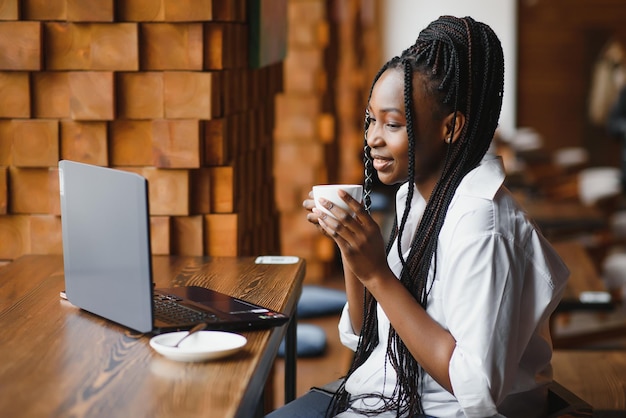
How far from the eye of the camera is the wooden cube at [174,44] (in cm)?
252

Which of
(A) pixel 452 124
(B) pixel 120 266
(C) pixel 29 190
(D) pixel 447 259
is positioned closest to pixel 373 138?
(A) pixel 452 124

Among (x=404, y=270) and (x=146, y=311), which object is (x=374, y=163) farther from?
(x=146, y=311)

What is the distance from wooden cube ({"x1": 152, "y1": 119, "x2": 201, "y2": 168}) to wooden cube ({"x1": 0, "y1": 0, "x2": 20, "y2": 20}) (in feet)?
1.51

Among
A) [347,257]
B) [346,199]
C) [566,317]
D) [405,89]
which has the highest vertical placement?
[405,89]

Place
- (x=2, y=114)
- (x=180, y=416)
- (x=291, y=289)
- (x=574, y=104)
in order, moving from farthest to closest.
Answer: (x=574, y=104) → (x=2, y=114) → (x=291, y=289) → (x=180, y=416)

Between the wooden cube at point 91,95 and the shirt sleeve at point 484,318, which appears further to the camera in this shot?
the wooden cube at point 91,95

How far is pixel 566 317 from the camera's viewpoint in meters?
5.68

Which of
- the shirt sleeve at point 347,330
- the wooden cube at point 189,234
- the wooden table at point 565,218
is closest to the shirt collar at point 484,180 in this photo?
the shirt sleeve at point 347,330

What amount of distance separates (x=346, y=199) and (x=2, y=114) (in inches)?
51.2

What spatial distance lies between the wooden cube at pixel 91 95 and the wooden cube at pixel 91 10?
0.14m

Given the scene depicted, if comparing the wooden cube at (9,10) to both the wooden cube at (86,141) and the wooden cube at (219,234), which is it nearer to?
the wooden cube at (86,141)

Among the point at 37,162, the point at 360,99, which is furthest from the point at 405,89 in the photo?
the point at 360,99

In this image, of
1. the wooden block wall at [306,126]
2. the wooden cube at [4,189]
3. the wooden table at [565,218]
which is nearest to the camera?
the wooden cube at [4,189]

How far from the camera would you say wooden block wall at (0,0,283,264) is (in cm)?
251
